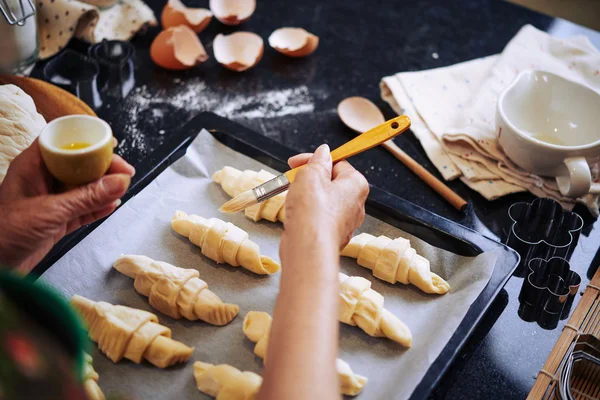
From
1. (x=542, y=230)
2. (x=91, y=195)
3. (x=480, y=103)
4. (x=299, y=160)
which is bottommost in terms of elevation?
(x=542, y=230)

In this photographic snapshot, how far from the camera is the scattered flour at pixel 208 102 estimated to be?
7.46 feet

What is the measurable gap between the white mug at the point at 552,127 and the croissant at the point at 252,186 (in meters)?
Answer: 0.79

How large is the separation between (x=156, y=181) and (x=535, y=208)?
3.87ft

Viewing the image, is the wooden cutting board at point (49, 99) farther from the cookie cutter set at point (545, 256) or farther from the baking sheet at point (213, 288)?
the cookie cutter set at point (545, 256)

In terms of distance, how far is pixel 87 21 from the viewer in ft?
8.11

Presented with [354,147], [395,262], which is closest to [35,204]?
[354,147]

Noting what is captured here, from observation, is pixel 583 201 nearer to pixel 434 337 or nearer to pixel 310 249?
pixel 434 337

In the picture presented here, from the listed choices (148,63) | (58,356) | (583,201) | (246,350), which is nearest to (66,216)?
(246,350)

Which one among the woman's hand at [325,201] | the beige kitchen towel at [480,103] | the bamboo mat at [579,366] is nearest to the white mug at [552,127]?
the beige kitchen towel at [480,103]

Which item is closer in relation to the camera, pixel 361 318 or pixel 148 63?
pixel 361 318

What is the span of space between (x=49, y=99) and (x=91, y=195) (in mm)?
806

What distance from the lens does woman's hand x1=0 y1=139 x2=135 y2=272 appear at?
1.29m

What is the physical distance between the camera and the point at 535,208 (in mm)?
1898

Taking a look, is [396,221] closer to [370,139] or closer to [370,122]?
[370,139]
